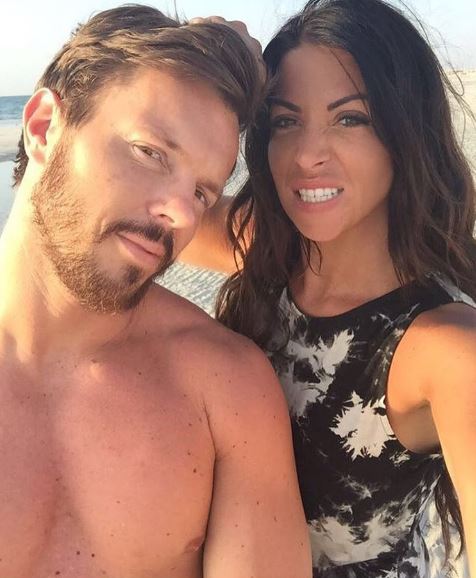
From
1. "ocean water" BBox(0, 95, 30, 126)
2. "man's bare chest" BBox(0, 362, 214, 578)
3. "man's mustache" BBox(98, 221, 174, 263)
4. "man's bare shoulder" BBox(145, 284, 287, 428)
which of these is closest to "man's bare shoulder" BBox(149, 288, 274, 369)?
"man's bare shoulder" BBox(145, 284, 287, 428)

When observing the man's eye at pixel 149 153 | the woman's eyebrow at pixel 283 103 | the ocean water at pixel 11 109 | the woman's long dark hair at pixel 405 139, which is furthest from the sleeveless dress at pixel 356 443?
the ocean water at pixel 11 109

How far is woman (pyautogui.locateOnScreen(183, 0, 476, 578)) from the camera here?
5.53ft

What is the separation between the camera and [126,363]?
1.73 metres

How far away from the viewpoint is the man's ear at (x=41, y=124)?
1.66 m

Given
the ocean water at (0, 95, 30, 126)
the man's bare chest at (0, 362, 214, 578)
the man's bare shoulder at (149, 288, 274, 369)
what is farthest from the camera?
the ocean water at (0, 95, 30, 126)

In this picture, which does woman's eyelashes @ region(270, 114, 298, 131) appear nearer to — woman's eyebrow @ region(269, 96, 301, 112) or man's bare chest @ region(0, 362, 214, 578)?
woman's eyebrow @ region(269, 96, 301, 112)

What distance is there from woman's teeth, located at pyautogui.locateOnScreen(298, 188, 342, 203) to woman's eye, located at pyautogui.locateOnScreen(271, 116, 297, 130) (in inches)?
7.1

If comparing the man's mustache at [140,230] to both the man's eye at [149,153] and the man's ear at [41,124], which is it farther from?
the man's ear at [41,124]

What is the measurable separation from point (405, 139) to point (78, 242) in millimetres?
866

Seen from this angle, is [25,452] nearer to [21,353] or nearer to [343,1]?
[21,353]

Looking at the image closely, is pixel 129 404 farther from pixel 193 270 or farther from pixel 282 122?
pixel 193 270

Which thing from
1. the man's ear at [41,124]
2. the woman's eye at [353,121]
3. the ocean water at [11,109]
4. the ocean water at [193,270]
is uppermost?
the woman's eye at [353,121]

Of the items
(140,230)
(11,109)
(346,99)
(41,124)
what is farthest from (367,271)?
(11,109)

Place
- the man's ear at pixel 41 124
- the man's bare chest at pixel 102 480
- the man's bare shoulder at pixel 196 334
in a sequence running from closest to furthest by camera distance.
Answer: the man's bare chest at pixel 102 480, the man's ear at pixel 41 124, the man's bare shoulder at pixel 196 334
